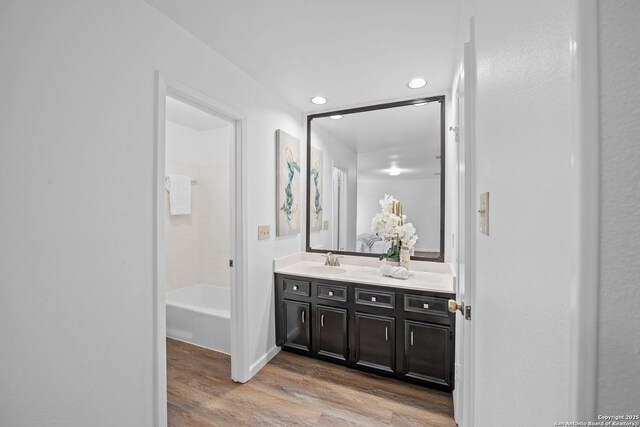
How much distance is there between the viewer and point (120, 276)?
1.34 metres

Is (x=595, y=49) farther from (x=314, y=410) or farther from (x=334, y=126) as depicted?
(x=334, y=126)

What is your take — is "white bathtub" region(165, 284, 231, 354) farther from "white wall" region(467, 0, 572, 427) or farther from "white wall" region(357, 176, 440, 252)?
"white wall" region(467, 0, 572, 427)

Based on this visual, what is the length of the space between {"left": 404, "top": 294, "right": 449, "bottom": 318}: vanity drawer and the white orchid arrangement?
488mm

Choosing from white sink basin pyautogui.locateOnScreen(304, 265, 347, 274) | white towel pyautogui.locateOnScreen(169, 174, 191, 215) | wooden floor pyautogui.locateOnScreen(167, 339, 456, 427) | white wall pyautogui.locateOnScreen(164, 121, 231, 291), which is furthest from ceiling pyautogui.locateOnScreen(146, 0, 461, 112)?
wooden floor pyautogui.locateOnScreen(167, 339, 456, 427)

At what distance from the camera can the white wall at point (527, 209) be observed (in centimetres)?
35

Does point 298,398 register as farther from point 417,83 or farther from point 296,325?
point 417,83

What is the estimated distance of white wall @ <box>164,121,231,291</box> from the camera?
3500 millimetres

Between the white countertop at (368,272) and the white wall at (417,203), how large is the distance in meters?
0.21

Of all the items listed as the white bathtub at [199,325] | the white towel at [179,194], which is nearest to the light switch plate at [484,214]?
the white bathtub at [199,325]

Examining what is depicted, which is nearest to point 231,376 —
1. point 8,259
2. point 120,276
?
point 120,276

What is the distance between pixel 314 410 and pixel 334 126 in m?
2.57

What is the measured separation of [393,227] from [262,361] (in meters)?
1.67

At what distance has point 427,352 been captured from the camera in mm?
2059

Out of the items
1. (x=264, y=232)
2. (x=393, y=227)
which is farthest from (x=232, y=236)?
(x=393, y=227)
